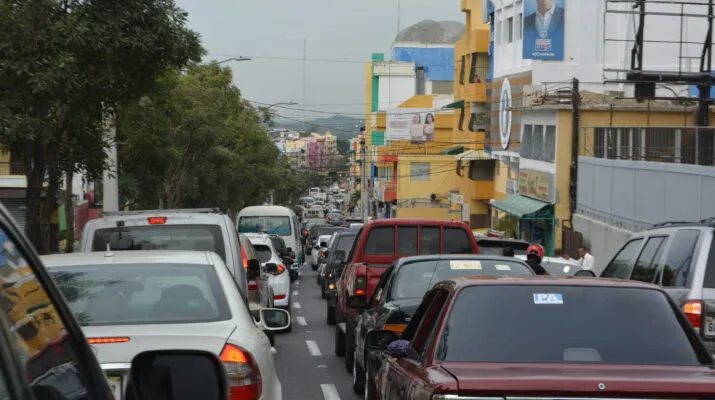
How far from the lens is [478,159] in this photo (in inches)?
2291

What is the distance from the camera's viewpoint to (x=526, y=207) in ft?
141

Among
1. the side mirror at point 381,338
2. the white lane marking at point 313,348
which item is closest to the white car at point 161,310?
the side mirror at point 381,338

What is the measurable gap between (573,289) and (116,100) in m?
14.3

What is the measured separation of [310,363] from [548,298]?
9.55m

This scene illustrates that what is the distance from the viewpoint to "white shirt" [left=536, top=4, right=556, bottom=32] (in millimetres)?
45719

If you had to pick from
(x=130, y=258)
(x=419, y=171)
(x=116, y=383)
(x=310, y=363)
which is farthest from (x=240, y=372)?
(x=419, y=171)

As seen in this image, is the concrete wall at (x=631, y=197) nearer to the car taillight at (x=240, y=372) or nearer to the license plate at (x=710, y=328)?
the license plate at (x=710, y=328)

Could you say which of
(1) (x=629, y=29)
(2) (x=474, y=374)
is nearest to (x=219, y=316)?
(2) (x=474, y=374)

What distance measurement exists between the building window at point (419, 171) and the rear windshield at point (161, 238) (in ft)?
226

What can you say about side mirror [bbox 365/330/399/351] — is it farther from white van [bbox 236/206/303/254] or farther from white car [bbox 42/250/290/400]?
white van [bbox 236/206/303/254]

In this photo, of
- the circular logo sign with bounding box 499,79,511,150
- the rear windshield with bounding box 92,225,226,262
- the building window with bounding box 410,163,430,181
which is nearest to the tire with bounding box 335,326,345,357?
the rear windshield with bounding box 92,225,226,262

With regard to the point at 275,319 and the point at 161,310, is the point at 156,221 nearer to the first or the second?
the point at 275,319

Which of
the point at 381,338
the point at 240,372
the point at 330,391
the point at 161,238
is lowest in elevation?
the point at 330,391

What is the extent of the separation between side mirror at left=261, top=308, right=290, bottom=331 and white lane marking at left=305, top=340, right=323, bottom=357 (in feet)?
26.0
